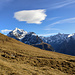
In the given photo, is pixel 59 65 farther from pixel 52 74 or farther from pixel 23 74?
pixel 23 74

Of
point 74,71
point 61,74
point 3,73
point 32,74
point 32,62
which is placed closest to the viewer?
point 3,73

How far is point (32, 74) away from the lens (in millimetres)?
19328

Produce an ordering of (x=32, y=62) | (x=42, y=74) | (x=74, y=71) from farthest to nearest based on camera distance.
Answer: (x=32, y=62) → (x=74, y=71) → (x=42, y=74)

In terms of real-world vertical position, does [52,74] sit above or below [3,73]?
below

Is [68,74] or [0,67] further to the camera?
[68,74]

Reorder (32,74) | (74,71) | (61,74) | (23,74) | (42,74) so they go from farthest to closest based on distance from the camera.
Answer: (74,71), (61,74), (42,74), (32,74), (23,74)

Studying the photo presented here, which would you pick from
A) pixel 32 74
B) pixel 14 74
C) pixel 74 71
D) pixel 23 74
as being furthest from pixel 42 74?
pixel 74 71

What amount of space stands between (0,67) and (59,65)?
1843cm

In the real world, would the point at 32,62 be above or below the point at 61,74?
above

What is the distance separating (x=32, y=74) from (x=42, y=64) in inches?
366

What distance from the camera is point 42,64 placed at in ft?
92.5

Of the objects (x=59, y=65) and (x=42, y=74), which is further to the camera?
(x=59, y=65)

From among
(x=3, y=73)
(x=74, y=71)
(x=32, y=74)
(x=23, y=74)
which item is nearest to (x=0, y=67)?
(x=3, y=73)

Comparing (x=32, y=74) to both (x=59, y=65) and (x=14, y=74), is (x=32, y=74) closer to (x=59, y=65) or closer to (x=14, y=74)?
(x=14, y=74)
